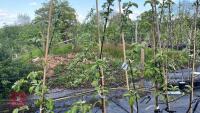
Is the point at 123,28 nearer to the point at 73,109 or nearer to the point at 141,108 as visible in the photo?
the point at 73,109

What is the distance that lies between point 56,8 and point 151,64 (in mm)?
707

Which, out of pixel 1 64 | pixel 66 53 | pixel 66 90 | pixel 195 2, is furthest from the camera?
pixel 66 53

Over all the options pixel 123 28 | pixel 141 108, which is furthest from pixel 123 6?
pixel 141 108

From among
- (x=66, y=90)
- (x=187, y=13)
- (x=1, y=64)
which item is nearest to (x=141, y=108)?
(x=187, y=13)

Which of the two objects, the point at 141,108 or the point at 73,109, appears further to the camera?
the point at 141,108

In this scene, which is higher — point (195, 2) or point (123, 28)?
point (195, 2)

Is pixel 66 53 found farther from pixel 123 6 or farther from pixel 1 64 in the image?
pixel 123 6

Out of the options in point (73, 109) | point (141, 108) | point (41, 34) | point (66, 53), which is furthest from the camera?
point (66, 53)

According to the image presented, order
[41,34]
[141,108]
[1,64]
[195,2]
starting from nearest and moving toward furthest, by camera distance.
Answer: [41,34], [195,2], [141,108], [1,64]

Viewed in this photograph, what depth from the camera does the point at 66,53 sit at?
13992mm

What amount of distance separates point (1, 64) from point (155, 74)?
8.24 m

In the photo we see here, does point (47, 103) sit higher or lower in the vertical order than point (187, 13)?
lower

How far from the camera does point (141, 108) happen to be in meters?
5.28

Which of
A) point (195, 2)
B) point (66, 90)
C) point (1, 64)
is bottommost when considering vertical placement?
point (66, 90)
